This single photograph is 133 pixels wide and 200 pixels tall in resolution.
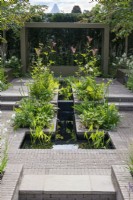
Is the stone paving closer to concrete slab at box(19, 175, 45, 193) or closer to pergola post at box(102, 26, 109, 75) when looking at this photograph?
concrete slab at box(19, 175, 45, 193)

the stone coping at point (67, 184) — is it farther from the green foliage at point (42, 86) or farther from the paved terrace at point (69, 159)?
the green foliage at point (42, 86)

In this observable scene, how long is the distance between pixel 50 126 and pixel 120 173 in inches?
118

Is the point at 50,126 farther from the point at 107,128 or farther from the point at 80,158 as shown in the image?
the point at 80,158

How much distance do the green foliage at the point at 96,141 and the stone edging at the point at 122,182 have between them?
187cm

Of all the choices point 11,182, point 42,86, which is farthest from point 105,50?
point 11,182

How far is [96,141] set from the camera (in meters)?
5.93

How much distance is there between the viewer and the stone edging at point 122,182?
3.28 m

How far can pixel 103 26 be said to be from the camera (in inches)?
576

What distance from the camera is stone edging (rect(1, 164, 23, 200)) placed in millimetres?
3268

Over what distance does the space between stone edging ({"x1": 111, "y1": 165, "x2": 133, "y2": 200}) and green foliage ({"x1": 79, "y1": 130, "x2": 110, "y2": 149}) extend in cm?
187

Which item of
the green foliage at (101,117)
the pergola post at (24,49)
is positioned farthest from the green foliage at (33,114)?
the pergola post at (24,49)

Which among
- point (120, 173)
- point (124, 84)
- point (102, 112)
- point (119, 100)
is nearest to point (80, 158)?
point (120, 173)

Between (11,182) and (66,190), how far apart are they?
2.00ft

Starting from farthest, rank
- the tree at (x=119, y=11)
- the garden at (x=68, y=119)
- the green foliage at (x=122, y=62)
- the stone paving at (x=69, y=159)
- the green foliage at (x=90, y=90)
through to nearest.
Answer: the green foliage at (x=122, y=62)
the tree at (x=119, y=11)
the green foliage at (x=90, y=90)
the garden at (x=68, y=119)
the stone paving at (x=69, y=159)
